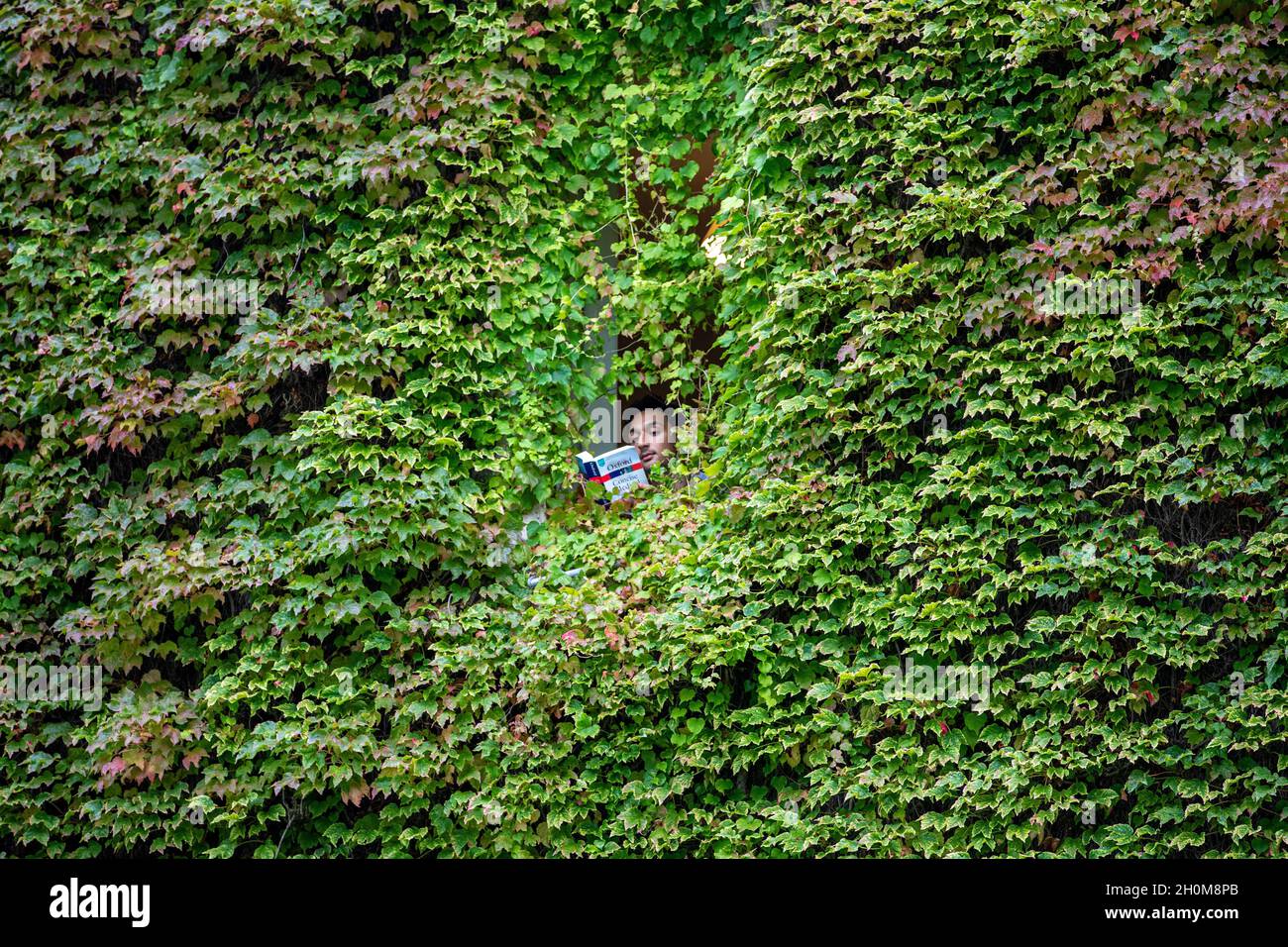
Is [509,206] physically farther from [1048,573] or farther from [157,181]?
[1048,573]

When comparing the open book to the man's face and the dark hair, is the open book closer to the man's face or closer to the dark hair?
the man's face

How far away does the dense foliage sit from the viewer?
5.12 m

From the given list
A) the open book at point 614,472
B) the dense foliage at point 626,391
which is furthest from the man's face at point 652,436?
the dense foliage at point 626,391

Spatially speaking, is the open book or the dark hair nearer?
the open book

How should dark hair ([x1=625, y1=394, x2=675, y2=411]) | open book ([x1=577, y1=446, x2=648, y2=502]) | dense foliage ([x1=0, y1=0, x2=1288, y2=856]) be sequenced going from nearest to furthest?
dense foliage ([x1=0, y1=0, x2=1288, y2=856]) < open book ([x1=577, y1=446, x2=648, y2=502]) < dark hair ([x1=625, y1=394, x2=675, y2=411])

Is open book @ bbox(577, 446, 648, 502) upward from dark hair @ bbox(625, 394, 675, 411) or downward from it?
downward

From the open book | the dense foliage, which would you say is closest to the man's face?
the open book

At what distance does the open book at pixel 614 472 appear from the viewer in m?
6.22

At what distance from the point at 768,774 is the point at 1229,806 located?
6.58 ft

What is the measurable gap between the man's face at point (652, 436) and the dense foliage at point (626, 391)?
0.70ft

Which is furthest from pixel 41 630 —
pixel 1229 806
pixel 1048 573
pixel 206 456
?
pixel 1229 806

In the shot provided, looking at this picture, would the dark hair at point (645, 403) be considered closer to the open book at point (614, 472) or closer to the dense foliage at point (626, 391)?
the dense foliage at point (626, 391)

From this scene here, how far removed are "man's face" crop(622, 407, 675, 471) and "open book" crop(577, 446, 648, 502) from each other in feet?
0.19

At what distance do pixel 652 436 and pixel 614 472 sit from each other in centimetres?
29
